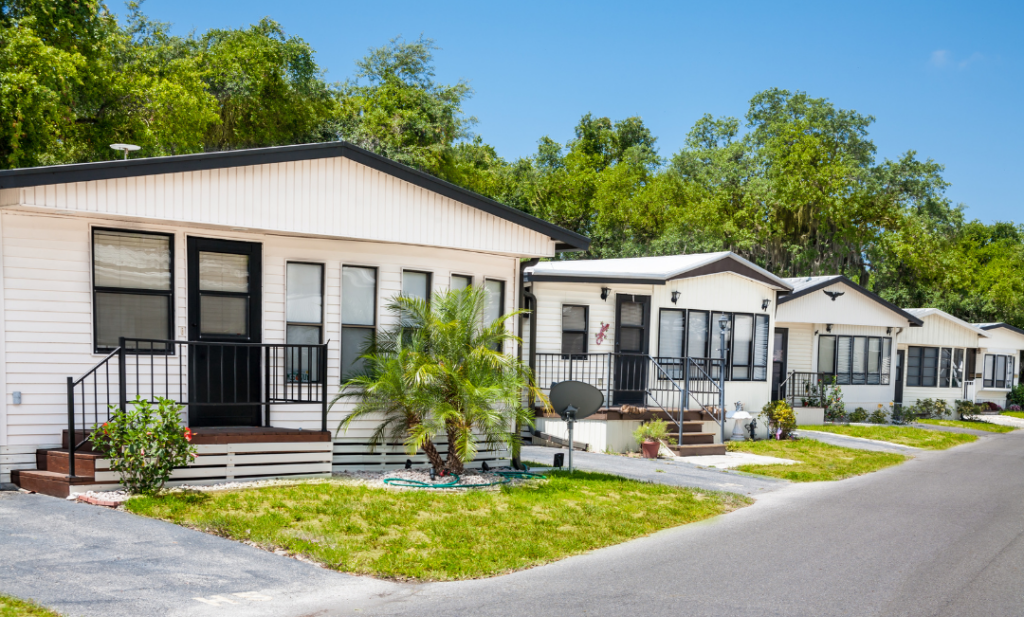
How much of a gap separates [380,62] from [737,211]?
60.3ft

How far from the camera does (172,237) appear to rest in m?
10.2

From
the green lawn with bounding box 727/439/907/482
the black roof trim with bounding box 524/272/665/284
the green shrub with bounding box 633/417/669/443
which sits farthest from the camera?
the black roof trim with bounding box 524/272/665/284

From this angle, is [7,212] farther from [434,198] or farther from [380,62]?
[380,62]

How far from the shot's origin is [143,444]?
339 inches

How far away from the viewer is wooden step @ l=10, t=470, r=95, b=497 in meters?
8.79

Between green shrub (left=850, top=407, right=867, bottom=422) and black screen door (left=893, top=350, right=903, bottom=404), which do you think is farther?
black screen door (left=893, top=350, right=903, bottom=404)

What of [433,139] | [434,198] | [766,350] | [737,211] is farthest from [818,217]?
[434,198]

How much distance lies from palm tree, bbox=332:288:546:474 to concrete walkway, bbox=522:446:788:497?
249cm

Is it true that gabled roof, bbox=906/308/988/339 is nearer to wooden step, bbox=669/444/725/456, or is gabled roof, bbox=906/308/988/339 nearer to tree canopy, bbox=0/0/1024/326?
tree canopy, bbox=0/0/1024/326

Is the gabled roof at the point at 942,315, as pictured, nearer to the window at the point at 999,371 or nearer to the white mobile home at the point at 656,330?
the window at the point at 999,371

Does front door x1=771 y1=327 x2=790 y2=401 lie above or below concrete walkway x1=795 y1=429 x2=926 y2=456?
above

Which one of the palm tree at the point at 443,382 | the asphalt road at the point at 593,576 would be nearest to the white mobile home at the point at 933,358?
the asphalt road at the point at 593,576

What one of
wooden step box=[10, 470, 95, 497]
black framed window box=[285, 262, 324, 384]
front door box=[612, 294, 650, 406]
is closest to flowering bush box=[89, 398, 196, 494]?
wooden step box=[10, 470, 95, 497]

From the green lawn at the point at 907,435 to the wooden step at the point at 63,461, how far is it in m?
18.2
